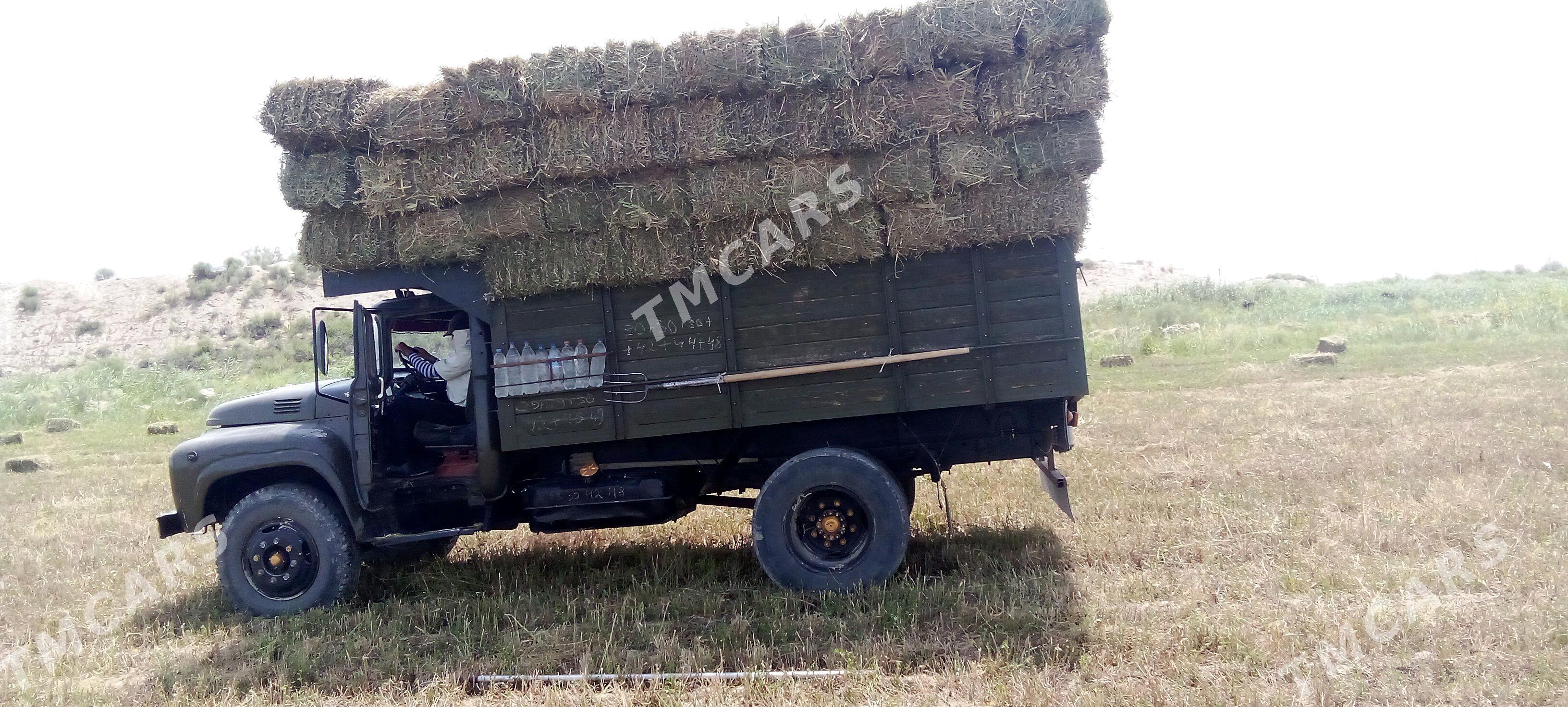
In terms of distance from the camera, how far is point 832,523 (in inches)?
227

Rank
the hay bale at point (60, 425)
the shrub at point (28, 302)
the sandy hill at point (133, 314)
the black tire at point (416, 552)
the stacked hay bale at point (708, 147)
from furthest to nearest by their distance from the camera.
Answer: the shrub at point (28, 302)
the sandy hill at point (133, 314)
the hay bale at point (60, 425)
the black tire at point (416, 552)
the stacked hay bale at point (708, 147)

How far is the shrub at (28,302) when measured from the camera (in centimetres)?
4088

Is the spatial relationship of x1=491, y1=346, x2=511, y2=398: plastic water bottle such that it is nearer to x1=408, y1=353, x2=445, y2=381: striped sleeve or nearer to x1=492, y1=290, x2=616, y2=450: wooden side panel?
x1=492, y1=290, x2=616, y2=450: wooden side panel

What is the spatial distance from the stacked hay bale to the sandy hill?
33.3 m

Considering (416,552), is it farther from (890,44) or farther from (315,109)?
(890,44)

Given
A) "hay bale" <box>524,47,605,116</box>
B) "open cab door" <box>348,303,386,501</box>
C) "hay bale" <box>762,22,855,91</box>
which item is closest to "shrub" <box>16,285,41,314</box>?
"open cab door" <box>348,303,386,501</box>

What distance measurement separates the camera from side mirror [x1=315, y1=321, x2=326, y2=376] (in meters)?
5.90

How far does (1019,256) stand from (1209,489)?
10.4 feet

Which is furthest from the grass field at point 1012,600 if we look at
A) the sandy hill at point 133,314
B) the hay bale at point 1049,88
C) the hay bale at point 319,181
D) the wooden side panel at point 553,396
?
the sandy hill at point 133,314

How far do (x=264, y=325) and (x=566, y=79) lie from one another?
36.8 meters

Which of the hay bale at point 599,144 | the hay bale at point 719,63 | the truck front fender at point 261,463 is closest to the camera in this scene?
the hay bale at point 719,63

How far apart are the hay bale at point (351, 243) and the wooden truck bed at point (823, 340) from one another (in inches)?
33.9

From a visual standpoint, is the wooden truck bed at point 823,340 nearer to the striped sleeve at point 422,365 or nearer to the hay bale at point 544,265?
the hay bale at point 544,265

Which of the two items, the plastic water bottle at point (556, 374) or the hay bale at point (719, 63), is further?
the plastic water bottle at point (556, 374)
